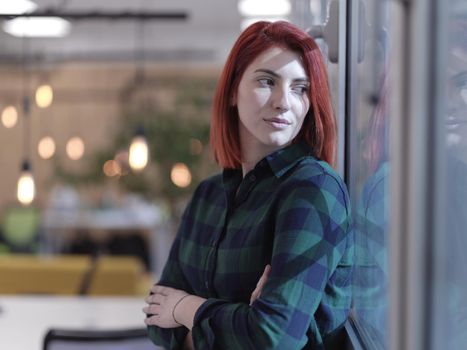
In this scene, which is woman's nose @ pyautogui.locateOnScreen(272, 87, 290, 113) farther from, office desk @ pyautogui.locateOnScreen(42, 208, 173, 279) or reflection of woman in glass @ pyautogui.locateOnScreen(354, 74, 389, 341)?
office desk @ pyautogui.locateOnScreen(42, 208, 173, 279)

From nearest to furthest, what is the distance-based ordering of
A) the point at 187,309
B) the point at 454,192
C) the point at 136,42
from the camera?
the point at 454,192, the point at 187,309, the point at 136,42

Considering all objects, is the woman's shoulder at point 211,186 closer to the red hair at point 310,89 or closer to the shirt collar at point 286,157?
the red hair at point 310,89

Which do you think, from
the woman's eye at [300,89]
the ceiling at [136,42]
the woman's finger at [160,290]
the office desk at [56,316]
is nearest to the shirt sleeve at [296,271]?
the woman's eye at [300,89]

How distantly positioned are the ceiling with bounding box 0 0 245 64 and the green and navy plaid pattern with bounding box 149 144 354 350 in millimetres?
8656

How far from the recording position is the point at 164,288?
2045mm

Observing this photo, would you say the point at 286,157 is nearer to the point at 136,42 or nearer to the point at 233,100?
the point at 233,100

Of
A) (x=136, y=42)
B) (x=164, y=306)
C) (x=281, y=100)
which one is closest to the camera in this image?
(x=281, y=100)

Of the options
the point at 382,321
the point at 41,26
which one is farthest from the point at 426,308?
the point at 41,26

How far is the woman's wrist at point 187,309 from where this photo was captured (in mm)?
1871

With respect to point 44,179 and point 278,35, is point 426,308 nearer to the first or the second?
point 278,35

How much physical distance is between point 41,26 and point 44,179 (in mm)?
5189

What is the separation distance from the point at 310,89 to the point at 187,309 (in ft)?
1.78

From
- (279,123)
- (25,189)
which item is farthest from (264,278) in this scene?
(25,189)

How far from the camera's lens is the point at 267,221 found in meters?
1.72
